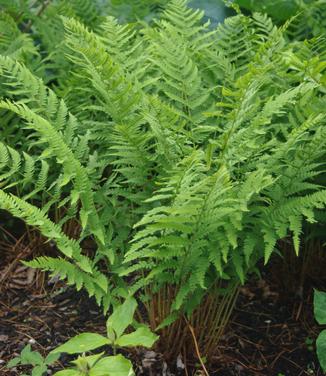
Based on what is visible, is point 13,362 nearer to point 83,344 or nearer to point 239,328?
point 83,344

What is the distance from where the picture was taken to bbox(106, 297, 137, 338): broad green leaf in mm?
1910

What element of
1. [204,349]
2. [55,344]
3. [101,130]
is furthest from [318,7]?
[55,344]

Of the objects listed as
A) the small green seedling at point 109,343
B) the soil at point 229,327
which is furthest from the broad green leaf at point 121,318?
the soil at point 229,327

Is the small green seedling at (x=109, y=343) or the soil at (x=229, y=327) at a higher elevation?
the small green seedling at (x=109, y=343)

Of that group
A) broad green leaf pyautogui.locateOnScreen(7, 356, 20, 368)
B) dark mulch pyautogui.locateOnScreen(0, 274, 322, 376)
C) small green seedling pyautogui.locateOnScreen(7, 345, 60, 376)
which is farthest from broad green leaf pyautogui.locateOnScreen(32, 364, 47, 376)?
dark mulch pyautogui.locateOnScreen(0, 274, 322, 376)

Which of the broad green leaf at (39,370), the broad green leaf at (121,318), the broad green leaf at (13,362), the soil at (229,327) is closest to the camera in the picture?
the broad green leaf at (121,318)

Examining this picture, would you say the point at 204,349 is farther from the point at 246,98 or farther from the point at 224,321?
the point at 246,98

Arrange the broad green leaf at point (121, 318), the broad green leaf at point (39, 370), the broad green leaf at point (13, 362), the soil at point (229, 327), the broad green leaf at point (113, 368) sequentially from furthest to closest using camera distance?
the soil at point (229, 327) → the broad green leaf at point (13, 362) → the broad green leaf at point (39, 370) → the broad green leaf at point (121, 318) → the broad green leaf at point (113, 368)

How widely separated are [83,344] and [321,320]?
2.65ft

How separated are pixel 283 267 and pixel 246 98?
37.0 inches

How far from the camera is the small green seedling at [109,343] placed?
179 cm

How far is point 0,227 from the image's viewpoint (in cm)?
291

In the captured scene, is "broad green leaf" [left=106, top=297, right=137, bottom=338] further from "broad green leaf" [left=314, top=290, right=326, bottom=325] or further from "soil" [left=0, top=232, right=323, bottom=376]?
"broad green leaf" [left=314, top=290, right=326, bottom=325]

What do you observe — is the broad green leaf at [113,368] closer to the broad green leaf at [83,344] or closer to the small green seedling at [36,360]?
the broad green leaf at [83,344]
